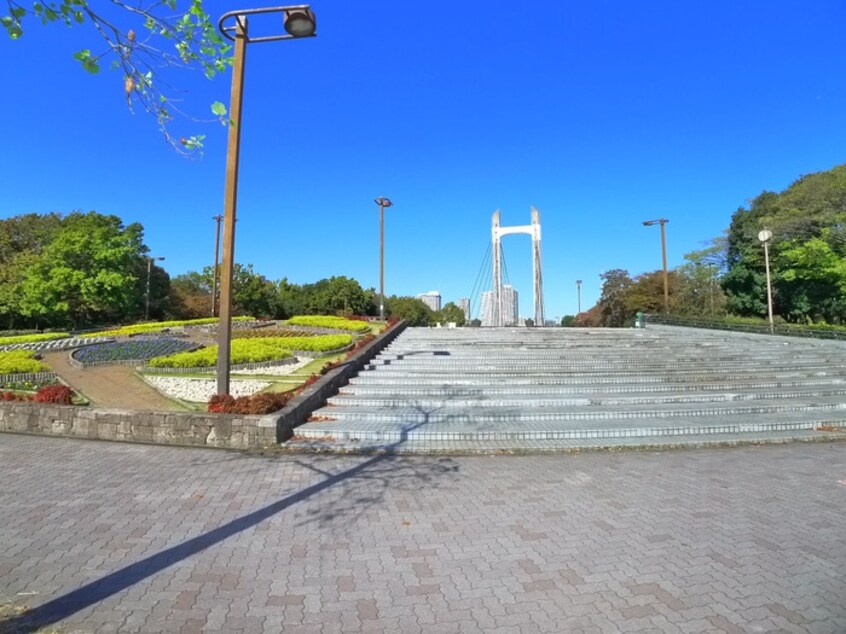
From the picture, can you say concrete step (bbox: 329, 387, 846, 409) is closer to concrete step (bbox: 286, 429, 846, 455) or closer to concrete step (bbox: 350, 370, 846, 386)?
concrete step (bbox: 350, 370, 846, 386)

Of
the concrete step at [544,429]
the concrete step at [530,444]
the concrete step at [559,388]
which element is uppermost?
the concrete step at [559,388]

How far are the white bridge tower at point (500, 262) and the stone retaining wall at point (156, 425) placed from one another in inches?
1484

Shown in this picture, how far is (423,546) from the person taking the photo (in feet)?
11.9

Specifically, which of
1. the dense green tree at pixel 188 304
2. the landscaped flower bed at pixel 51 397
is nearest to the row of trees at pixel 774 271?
the landscaped flower bed at pixel 51 397

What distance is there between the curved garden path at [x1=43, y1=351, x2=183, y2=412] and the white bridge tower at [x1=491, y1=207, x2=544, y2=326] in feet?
113

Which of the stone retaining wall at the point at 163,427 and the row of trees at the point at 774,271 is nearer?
the stone retaining wall at the point at 163,427

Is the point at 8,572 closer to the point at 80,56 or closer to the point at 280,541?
the point at 280,541

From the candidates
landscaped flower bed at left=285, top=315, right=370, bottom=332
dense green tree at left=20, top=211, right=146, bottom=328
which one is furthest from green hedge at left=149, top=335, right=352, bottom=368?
dense green tree at left=20, top=211, right=146, bottom=328

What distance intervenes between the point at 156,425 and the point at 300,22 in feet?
19.2

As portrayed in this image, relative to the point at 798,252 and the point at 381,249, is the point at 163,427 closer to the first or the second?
the point at 381,249

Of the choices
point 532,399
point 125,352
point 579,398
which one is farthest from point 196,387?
point 579,398

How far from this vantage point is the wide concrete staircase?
7.24 meters

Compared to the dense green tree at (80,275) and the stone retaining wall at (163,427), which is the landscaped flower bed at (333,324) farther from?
the dense green tree at (80,275)

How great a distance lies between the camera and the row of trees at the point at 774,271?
24.1m
